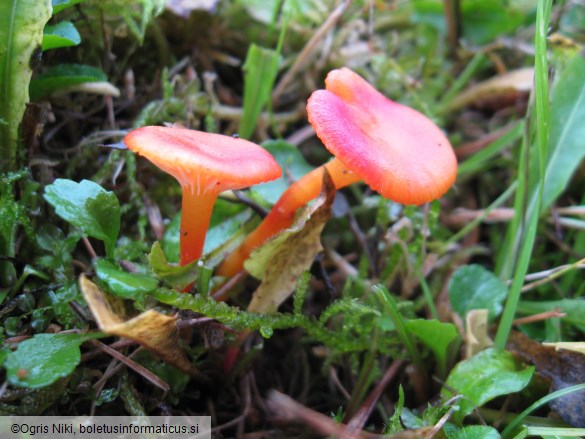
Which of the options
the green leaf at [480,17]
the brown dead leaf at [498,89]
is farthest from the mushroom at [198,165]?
the green leaf at [480,17]

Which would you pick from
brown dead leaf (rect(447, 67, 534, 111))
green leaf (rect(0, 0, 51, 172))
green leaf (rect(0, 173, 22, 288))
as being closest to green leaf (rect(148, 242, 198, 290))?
green leaf (rect(0, 173, 22, 288))

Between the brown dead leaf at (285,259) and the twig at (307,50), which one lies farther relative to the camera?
the twig at (307,50)

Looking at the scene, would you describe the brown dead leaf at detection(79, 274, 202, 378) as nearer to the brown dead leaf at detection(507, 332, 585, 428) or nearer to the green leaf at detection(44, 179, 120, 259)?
the green leaf at detection(44, 179, 120, 259)

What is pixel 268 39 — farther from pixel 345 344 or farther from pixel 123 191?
pixel 345 344

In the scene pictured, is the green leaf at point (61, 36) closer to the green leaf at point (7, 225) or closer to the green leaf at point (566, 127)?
the green leaf at point (7, 225)

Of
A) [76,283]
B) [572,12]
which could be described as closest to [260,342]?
[76,283]

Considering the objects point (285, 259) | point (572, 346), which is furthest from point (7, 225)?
point (572, 346)
